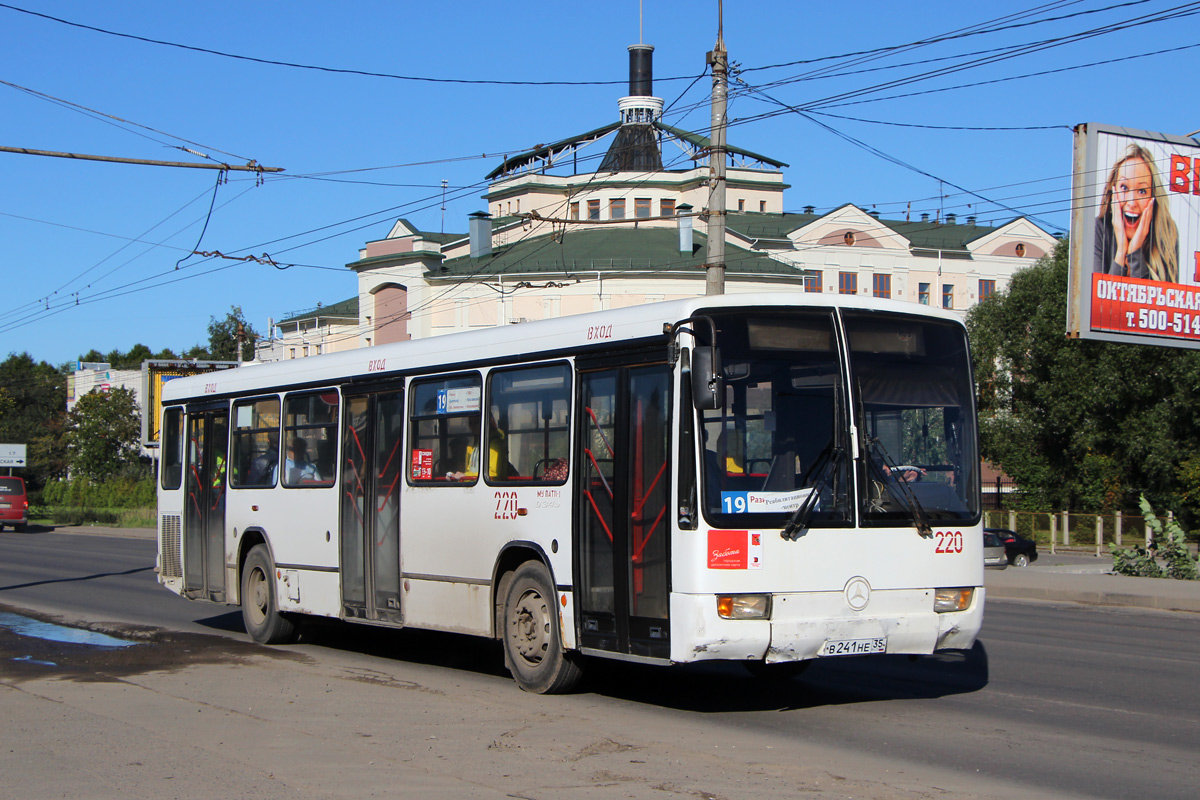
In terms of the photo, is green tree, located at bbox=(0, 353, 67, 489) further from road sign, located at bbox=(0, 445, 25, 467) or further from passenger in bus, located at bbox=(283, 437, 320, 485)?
passenger in bus, located at bbox=(283, 437, 320, 485)

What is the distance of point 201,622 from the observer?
1636 centimetres

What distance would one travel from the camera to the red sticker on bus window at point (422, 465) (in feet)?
38.1

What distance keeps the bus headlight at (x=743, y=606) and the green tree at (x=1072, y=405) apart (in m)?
37.9

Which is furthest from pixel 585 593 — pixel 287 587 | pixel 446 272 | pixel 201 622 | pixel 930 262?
Result: pixel 930 262

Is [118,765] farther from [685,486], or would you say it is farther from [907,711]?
[907,711]

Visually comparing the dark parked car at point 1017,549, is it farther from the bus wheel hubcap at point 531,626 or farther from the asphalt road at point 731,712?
the bus wheel hubcap at point 531,626

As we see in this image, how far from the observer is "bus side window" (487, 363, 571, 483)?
9.99 metres

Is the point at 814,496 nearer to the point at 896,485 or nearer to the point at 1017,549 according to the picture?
the point at 896,485

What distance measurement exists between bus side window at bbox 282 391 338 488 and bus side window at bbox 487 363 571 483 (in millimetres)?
2878

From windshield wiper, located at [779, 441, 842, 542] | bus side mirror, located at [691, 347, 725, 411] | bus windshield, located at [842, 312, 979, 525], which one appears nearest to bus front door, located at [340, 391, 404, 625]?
bus side mirror, located at [691, 347, 725, 411]

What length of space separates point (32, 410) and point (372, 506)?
364ft

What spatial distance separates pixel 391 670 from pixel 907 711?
4.92 meters

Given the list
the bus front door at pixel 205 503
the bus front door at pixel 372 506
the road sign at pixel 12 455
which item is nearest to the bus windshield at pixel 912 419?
the bus front door at pixel 372 506

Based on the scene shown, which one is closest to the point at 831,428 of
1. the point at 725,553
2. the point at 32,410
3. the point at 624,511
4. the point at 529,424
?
the point at 725,553
